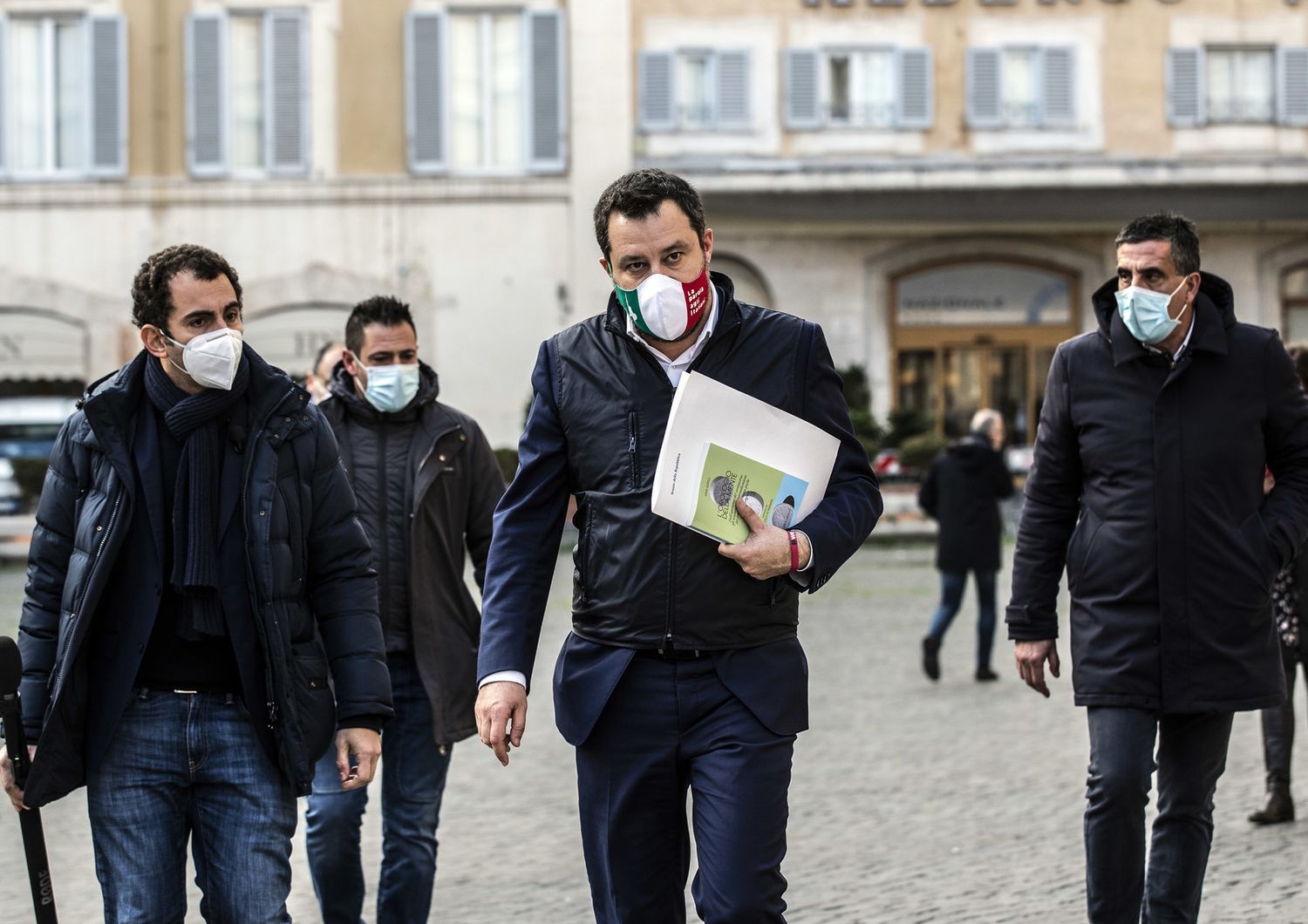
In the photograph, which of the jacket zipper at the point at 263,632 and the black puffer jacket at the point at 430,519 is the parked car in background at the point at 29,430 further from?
the jacket zipper at the point at 263,632

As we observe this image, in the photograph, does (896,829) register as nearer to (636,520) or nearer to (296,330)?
(636,520)

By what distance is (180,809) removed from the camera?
3.97 m

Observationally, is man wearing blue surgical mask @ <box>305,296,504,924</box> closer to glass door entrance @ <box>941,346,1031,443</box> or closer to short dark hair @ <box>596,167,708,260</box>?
short dark hair @ <box>596,167,708,260</box>

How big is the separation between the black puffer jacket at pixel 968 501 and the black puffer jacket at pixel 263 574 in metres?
8.17

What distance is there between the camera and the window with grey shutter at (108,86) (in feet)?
93.7

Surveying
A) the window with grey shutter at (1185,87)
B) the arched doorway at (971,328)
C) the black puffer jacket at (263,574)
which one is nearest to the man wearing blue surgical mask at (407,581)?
the black puffer jacket at (263,574)

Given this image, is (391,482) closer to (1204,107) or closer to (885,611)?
(885,611)

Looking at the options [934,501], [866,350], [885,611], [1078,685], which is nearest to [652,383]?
[1078,685]

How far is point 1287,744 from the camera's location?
704 cm

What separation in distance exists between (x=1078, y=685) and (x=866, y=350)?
82.6 feet

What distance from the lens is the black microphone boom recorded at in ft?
12.7

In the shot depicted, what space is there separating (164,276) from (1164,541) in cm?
248

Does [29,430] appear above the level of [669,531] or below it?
above

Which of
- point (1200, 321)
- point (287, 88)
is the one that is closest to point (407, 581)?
point (1200, 321)
